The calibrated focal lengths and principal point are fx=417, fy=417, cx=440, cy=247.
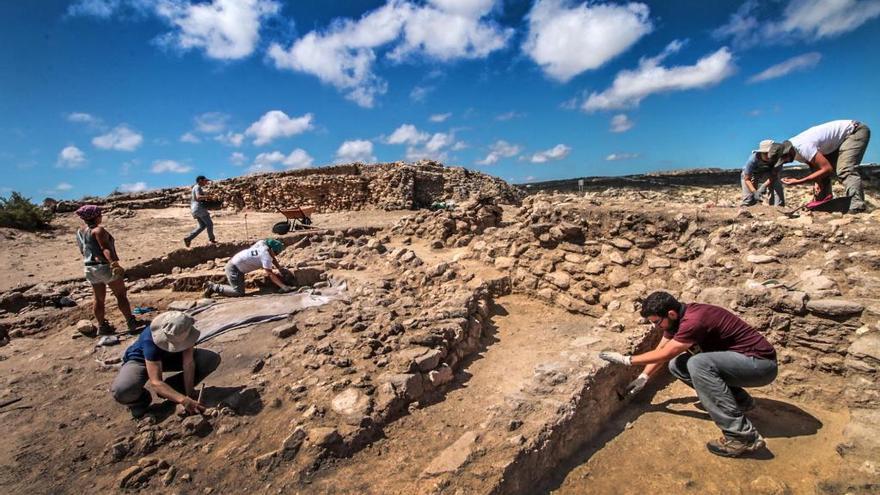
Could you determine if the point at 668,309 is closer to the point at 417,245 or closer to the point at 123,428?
the point at 123,428

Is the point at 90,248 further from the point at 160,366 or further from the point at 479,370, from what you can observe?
the point at 479,370

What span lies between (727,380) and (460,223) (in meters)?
5.52

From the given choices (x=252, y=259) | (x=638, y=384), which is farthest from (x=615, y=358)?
(x=252, y=259)

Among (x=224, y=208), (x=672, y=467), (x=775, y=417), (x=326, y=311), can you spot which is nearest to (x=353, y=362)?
(x=326, y=311)

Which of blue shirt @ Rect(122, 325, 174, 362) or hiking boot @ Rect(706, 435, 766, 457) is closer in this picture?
hiking boot @ Rect(706, 435, 766, 457)

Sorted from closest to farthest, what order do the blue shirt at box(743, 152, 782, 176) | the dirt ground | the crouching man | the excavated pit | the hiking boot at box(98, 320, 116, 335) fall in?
1. the excavated pit
2. the crouching man
3. the hiking boot at box(98, 320, 116, 335)
4. the blue shirt at box(743, 152, 782, 176)
5. the dirt ground

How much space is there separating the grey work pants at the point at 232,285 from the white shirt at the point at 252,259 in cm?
9

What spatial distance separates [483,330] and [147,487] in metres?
3.38

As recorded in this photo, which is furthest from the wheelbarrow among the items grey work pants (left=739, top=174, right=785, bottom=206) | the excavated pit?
grey work pants (left=739, top=174, right=785, bottom=206)

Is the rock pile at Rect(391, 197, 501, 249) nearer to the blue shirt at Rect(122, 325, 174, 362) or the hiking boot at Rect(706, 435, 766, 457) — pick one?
the blue shirt at Rect(122, 325, 174, 362)

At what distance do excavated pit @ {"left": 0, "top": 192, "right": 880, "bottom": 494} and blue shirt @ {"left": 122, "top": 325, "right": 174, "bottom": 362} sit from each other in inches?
17.7

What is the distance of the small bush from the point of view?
11.6 meters

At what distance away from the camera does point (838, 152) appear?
494 cm

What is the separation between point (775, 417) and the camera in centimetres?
348
